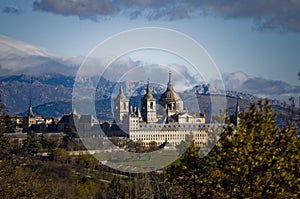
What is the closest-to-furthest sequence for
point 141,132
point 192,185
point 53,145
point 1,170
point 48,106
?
point 192,185
point 1,170
point 53,145
point 141,132
point 48,106

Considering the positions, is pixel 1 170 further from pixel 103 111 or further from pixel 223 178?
pixel 103 111

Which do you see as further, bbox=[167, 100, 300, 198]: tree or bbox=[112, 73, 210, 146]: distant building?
Answer: bbox=[112, 73, 210, 146]: distant building

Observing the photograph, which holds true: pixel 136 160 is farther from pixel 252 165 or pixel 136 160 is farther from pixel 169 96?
pixel 252 165

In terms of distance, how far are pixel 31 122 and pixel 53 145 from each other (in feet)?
112

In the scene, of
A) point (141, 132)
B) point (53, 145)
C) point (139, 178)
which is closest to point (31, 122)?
point (141, 132)

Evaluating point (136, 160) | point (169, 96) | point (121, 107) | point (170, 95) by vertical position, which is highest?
point (170, 95)

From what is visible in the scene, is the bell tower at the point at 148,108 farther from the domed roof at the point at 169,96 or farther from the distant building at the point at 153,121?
the domed roof at the point at 169,96

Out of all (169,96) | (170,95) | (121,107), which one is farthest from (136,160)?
(170,95)

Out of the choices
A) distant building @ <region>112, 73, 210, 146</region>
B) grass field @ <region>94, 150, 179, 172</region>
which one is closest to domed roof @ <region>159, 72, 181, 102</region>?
distant building @ <region>112, 73, 210, 146</region>

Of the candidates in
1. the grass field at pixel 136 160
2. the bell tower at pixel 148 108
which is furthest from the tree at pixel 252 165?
the bell tower at pixel 148 108

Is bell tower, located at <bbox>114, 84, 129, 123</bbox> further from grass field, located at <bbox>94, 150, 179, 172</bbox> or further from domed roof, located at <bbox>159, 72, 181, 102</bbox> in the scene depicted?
grass field, located at <bbox>94, 150, 179, 172</bbox>

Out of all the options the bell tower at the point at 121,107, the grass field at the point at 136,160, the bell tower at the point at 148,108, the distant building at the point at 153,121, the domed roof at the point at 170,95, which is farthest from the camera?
the domed roof at the point at 170,95

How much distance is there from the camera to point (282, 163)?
846cm

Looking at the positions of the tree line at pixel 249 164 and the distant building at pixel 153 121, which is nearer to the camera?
the tree line at pixel 249 164
